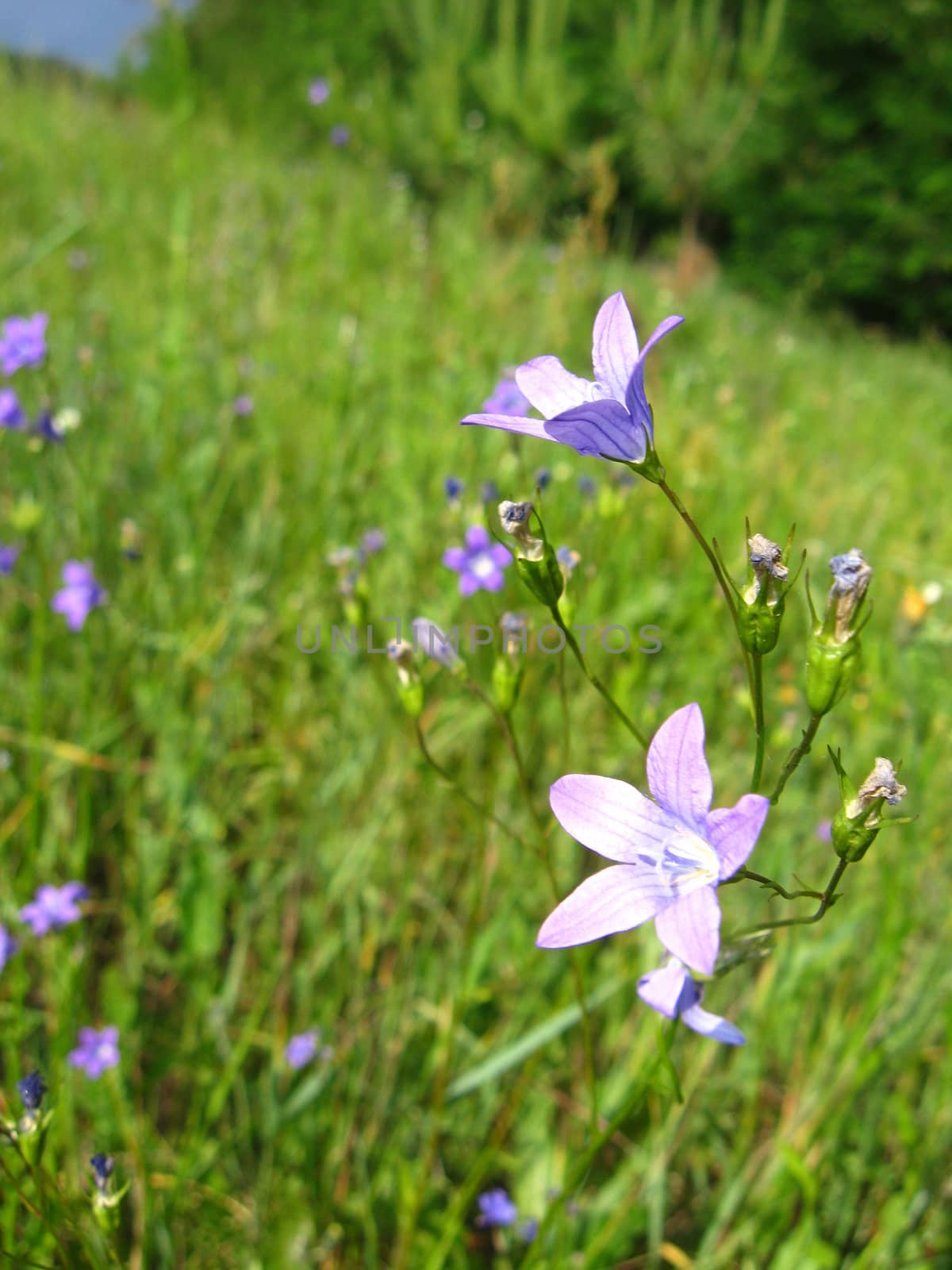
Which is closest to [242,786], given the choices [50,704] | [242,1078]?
[50,704]

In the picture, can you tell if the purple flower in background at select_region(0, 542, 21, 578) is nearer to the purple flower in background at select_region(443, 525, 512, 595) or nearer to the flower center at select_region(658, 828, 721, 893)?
the purple flower in background at select_region(443, 525, 512, 595)

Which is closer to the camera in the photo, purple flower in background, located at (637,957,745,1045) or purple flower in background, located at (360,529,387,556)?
purple flower in background, located at (637,957,745,1045)

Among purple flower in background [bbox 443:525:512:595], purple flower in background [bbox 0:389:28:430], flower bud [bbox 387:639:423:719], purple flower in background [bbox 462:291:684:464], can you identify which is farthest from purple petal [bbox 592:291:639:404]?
purple flower in background [bbox 0:389:28:430]

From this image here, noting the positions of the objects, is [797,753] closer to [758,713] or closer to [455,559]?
[758,713]

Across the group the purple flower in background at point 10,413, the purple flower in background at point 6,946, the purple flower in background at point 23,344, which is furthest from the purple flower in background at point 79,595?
the purple flower in background at point 6,946

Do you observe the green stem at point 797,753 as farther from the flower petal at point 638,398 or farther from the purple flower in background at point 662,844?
the flower petal at point 638,398

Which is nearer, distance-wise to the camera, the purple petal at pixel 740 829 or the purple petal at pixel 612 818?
the purple petal at pixel 740 829
